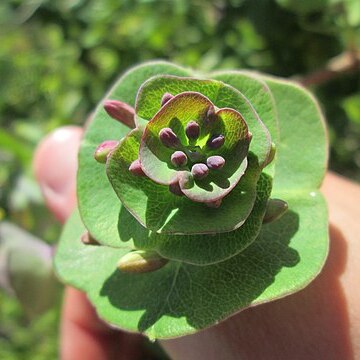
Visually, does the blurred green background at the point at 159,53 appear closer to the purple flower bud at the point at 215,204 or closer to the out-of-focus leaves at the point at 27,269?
the out-of-focus leaves at the point at 27,269

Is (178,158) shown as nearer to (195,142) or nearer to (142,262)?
(195,142)

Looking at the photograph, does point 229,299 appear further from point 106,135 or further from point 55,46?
point 55,46

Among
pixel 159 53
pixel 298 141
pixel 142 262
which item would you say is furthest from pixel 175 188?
pixel 159 53

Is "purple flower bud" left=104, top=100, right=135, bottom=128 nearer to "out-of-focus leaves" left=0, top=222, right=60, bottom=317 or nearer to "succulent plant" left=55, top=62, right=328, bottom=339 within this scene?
"succulent plant" left=55, top=62, right=328, bottom=339

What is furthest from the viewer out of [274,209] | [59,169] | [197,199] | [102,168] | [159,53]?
[159,53]

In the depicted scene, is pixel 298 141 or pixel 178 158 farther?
pixel 298 141

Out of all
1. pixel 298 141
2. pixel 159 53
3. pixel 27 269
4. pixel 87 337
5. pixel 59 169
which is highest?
pixel 298 141

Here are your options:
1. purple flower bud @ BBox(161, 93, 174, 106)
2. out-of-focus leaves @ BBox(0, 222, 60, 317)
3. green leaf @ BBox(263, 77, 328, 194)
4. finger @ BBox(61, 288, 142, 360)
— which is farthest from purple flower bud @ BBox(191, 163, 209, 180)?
out-of-focus leaves @ BBox(0, 222, 60, 317)
